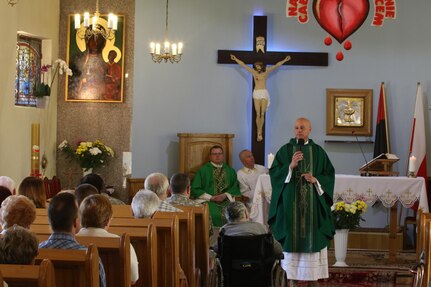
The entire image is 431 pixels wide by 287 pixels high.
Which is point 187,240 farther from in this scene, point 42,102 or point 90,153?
point 42,102

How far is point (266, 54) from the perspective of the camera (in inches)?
529

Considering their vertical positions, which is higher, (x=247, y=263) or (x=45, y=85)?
(x=45, y=85)

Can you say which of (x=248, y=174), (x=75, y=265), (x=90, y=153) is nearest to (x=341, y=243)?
(x=248, y=174)

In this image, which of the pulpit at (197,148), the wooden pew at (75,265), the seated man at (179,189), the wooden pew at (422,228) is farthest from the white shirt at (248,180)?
the wooden pew at (75,265)

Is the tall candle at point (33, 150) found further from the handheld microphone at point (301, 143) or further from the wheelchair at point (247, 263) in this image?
the wheelchair at point (247, 263)

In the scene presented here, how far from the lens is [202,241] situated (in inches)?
295

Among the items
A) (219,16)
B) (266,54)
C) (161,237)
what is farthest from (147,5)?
(161,237)

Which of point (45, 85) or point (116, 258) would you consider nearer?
point (116, 258)

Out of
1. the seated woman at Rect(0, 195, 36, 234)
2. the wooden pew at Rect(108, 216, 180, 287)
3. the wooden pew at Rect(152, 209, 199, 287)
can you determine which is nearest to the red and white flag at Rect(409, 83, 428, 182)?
the wooden pew at Rect(152, 209, 199, 287)

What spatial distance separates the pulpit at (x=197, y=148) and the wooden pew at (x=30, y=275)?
9919 millimetres

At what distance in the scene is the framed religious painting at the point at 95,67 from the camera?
537 inches

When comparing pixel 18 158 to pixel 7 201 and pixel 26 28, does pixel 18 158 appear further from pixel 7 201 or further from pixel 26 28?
pixel 7 201

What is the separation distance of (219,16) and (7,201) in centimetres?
909

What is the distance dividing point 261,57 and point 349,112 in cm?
171
